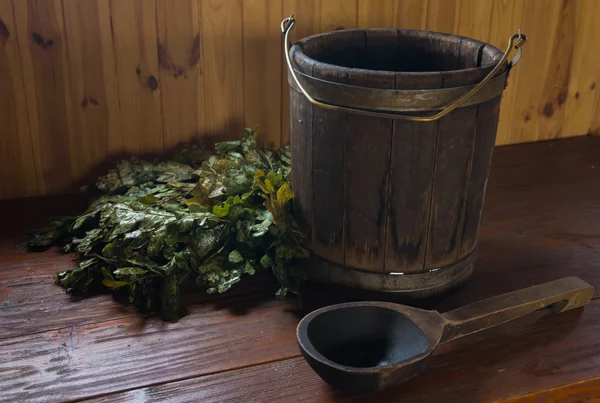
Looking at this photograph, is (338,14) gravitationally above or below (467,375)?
above

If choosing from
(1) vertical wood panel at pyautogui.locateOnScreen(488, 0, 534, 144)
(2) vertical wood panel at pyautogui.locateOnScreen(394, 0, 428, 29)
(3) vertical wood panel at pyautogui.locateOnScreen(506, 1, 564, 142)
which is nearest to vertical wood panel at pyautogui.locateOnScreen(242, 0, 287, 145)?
(2) vertical wood panel at pyautogui.locateOnScreen(394, 0, 428, 29)

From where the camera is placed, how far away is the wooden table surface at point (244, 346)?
133 cm

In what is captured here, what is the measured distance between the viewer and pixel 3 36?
191cm

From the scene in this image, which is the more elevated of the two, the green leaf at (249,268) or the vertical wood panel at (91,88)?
the vertical wood panel at (91,88)

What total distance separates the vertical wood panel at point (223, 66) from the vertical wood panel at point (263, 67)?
0.08ft

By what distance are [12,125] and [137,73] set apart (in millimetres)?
391

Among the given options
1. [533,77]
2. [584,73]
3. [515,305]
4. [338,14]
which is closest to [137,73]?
[338,14]

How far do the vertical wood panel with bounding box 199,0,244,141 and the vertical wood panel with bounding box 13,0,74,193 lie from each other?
1.36 feet

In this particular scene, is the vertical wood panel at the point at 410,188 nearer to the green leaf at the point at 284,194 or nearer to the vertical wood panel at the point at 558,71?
the green leaf at the point at 284,194

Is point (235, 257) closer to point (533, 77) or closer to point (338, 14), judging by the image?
point (338, 14)

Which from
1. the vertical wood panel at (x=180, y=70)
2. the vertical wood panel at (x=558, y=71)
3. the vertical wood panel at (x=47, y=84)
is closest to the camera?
the vertical wood panel at (x=47, y=84)

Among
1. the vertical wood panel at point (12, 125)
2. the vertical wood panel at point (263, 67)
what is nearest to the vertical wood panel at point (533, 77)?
the vertical wood panel at point (263, 67)

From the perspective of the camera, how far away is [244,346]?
57.3 inches

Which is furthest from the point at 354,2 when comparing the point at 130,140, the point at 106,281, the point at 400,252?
the point at 106,281
